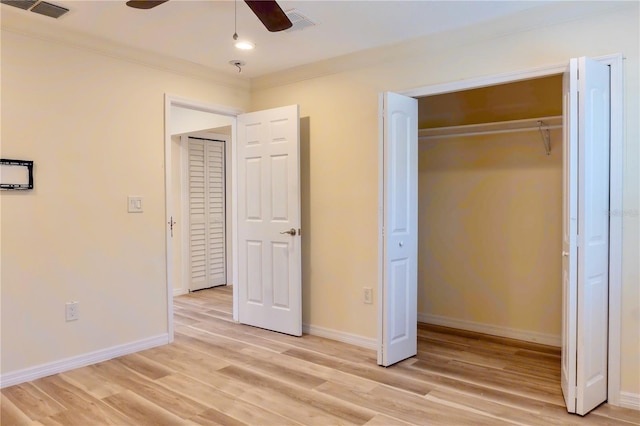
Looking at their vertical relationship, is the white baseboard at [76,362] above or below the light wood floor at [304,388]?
above

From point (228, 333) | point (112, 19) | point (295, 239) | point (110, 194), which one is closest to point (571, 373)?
point (295, 239)

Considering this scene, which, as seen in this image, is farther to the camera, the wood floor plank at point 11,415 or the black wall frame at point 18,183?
the black wall frame at point 18,183

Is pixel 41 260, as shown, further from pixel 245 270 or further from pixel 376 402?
pixel 376 402

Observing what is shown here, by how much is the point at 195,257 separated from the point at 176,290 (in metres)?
0.50

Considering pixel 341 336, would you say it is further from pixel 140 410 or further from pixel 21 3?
pixel 21 3

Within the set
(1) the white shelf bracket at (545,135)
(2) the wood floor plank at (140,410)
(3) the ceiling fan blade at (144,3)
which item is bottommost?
(2) the wood floor plank at (140,410)


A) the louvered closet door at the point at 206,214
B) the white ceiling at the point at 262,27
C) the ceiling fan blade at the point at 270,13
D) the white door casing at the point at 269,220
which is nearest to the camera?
the ceiling fan blade at the point at 270,13

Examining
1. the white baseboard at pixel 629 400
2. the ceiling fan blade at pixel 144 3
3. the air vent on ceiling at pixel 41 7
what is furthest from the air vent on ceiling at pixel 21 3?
the white baseboard at pixel 629 400

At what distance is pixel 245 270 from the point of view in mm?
4340

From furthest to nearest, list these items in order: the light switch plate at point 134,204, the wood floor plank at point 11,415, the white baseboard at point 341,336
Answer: the white baseboard at point 341,336
the light switch plate at point 134,204
the wood floor plank at point 11,415

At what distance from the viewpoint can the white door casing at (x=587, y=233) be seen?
2438 millimetres

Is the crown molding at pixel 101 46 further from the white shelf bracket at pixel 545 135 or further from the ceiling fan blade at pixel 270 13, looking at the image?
the white shelf bracket at pixel 545 135

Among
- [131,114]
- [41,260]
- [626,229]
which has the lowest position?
[41,260]

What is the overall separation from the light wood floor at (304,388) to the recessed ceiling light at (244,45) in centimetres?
247
